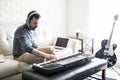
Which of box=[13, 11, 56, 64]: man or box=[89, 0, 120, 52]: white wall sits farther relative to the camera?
box=[89, 0, 120, 52]: white wall

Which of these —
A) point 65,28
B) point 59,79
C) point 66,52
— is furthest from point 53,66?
point 65,28

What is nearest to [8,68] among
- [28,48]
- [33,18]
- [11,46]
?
[28,48]

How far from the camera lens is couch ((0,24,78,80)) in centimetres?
223

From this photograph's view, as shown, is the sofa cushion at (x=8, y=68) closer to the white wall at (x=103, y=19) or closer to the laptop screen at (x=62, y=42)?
the laptop screen at (x=62, y=42)

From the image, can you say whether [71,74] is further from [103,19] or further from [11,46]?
[103,19]

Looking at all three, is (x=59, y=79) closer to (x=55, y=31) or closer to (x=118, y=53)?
(x=118, y=53)

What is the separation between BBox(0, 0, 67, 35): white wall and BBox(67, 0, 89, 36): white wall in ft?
0.46

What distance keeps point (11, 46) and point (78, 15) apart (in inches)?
71.8

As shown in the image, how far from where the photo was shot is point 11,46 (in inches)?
110

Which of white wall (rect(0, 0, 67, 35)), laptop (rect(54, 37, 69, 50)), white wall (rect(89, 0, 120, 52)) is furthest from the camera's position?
white wall (rect(89, 0, 120, 52))

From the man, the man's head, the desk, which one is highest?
the man's head

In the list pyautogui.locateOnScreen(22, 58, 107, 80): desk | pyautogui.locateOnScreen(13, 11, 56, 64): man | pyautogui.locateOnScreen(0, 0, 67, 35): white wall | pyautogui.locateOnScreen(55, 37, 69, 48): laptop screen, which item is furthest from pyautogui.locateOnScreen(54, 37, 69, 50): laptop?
pyautogui.locateOnScreen(22, 58, 107, 80): desk

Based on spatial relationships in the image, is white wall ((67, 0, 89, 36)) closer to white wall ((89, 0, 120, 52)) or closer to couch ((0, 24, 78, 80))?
white wall ((89, 0, 120, 52))

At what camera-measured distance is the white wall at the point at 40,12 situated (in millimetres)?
3107
